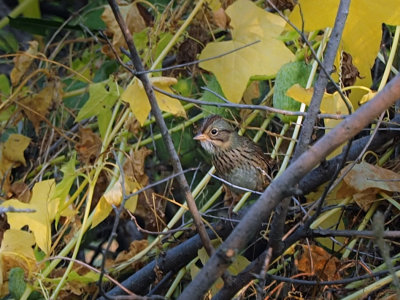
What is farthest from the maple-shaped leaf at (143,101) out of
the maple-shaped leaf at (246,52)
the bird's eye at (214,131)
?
the bird's eye at (214,131)

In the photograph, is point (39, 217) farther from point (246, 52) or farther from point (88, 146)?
point (246, 52)

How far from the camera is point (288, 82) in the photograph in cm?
221

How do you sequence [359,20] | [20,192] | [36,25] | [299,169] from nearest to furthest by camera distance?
[299,169], [359,20], [20,192], [36,25]

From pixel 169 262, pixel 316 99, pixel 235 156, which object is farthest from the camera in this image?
pixel 235 156

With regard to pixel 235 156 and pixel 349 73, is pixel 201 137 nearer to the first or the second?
pixel 235 156

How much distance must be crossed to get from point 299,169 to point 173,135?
155 centimetres

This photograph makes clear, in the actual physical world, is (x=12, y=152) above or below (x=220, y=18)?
below

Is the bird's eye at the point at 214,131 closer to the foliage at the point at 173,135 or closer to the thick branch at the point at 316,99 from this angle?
the foliage at the point at 173,135

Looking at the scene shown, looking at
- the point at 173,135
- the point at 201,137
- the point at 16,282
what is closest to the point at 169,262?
the point at 16,282

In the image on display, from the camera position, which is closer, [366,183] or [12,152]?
[366,183]

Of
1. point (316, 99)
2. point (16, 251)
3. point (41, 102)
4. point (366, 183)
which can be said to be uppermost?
point (316, 99)

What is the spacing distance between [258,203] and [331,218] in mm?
927

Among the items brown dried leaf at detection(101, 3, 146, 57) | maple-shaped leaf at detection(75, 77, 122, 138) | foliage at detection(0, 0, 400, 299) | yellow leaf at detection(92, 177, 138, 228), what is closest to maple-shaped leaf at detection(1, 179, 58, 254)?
foliage at detection(0, 0, 400, 299)

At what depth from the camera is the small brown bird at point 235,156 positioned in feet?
9.02
